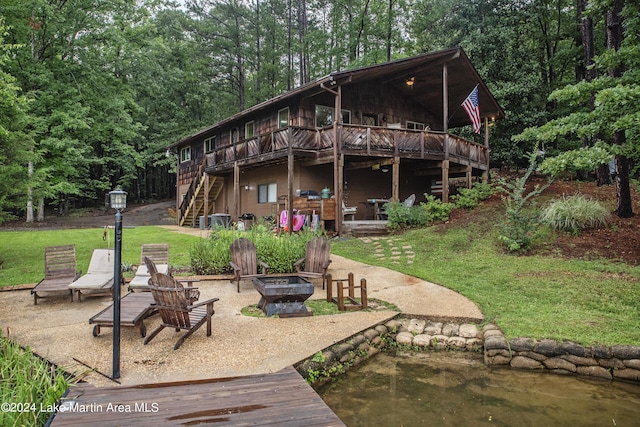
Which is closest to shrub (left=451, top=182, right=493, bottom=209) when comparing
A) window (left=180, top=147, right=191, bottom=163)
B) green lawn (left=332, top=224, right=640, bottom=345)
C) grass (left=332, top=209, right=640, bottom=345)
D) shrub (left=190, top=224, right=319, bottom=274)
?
grass (left=332, top=209, right=640, bottom=345)

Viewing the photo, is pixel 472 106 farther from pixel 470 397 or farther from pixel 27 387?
pixel 27 387

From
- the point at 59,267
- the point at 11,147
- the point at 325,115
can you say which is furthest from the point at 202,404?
the point at 325,115

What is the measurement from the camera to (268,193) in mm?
18062

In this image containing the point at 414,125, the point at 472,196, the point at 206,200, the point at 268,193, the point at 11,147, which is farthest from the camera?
the point at 206,200

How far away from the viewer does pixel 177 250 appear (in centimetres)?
1198

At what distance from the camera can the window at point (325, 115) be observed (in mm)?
16172

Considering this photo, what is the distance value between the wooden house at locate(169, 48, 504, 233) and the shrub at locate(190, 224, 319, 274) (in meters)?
4.42

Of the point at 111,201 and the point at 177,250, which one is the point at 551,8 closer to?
the point at 177,250

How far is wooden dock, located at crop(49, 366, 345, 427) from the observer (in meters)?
2.91

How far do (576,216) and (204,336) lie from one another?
981 cm

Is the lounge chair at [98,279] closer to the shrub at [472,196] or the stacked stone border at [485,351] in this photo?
the stacked stone border at [485,351]

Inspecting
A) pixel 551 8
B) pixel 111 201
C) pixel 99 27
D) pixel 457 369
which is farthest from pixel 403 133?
pixel 99 27

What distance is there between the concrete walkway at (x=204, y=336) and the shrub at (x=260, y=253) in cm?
130

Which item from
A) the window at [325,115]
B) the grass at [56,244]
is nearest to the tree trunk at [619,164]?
the window at [325,115]
